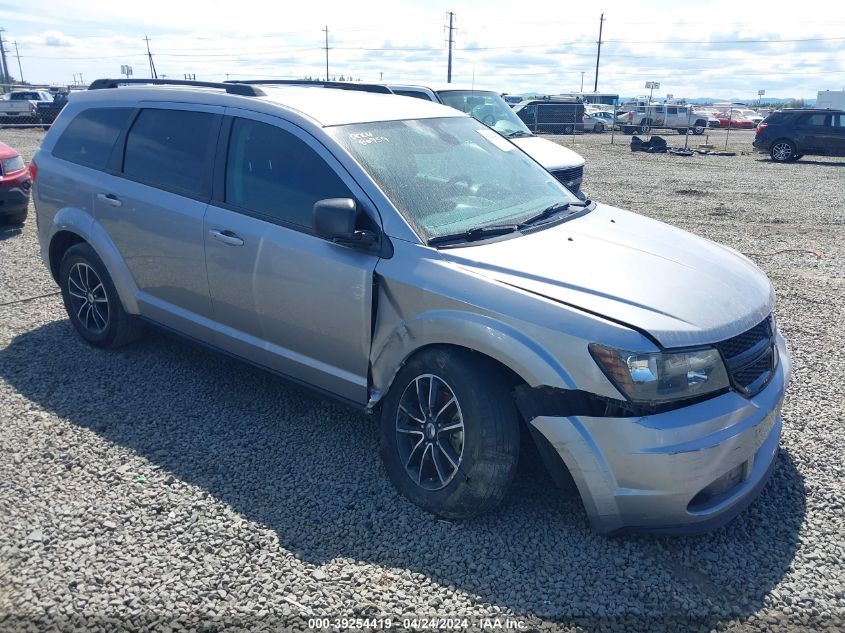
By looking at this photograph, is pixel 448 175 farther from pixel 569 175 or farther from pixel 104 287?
pixel 569 175

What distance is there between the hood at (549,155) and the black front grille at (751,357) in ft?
18.1

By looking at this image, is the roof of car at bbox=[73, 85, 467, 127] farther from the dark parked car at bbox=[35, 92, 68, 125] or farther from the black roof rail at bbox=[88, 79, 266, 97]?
the dark parked car at bbox=[35, 92, 68, 125]

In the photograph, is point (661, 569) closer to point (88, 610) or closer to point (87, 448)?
point (88, 610)

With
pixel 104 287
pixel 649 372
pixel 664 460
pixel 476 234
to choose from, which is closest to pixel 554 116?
pixel 104 287

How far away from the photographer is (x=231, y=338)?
4266mm

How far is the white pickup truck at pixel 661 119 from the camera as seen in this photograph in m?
35.9

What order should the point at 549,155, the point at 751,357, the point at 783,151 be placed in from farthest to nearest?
the point at 783,151 < the point at 549,155 < the point at 751,357

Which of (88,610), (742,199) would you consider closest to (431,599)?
(88,610)

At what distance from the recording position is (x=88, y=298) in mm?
5305

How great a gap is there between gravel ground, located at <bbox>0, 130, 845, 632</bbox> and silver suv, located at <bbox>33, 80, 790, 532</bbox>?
0.27m

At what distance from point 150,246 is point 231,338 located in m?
0.91

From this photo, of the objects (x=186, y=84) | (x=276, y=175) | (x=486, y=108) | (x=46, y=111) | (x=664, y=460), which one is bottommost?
(x=664, y=460)

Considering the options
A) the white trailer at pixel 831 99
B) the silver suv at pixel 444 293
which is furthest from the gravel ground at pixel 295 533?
the white trailer at pixel 831 99

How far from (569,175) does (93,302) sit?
236 inches
